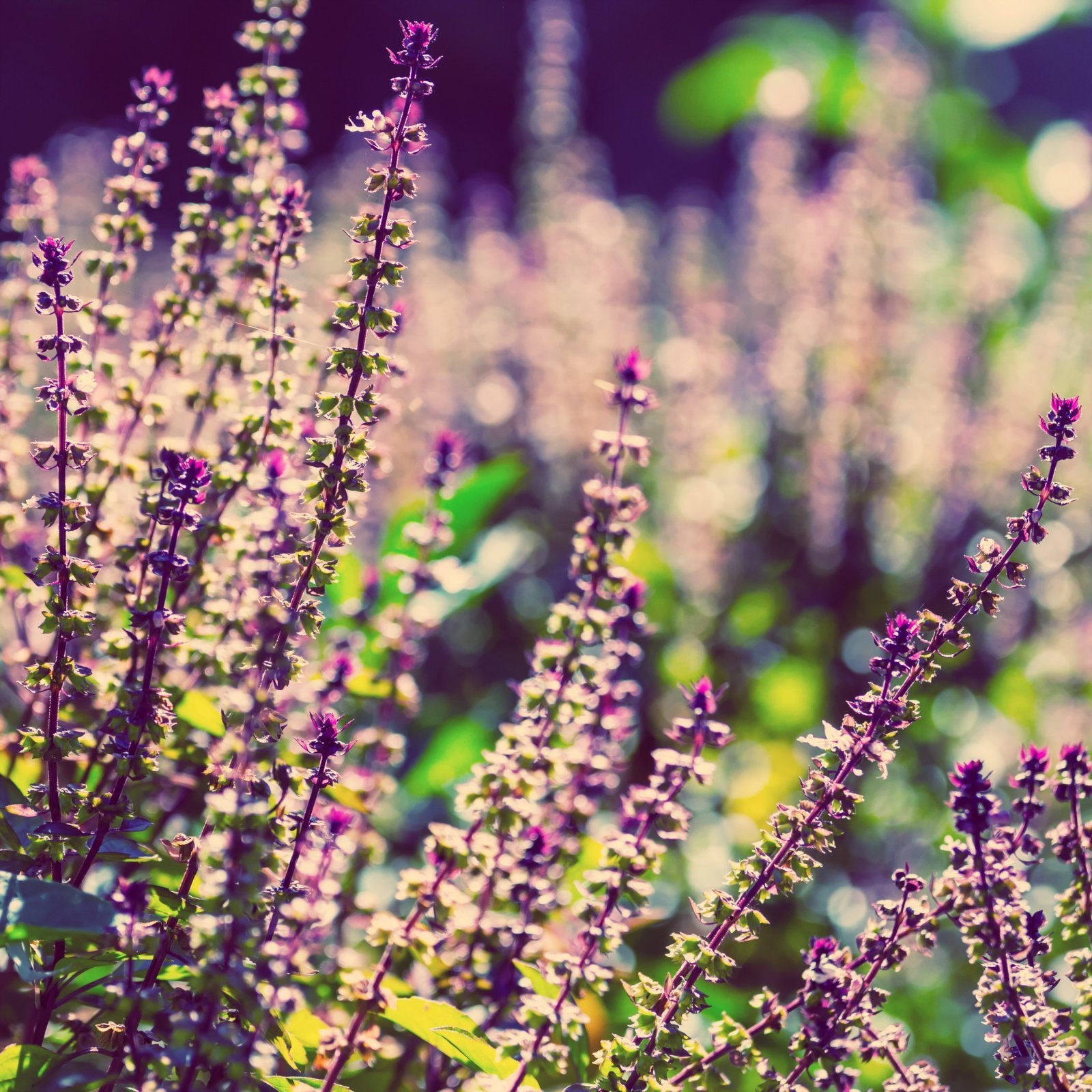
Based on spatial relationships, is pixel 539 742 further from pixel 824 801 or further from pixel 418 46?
pixel 418 46

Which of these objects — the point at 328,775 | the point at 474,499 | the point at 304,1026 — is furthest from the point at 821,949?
the point at 474,499

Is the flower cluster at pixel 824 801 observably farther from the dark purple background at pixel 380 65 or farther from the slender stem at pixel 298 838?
the dark purple background at pixel 380 65

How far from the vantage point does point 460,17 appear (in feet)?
34.1

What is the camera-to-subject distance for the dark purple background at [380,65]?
30.6 ft

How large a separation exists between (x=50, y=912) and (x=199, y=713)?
420 mm

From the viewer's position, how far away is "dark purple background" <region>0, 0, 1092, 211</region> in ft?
30.6

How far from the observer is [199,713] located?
50.2 inches

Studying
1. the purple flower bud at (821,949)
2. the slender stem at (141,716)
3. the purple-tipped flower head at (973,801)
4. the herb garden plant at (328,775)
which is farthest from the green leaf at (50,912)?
the purple-tipped flower head at (973,801)

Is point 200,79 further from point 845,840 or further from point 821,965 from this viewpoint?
point 821,965

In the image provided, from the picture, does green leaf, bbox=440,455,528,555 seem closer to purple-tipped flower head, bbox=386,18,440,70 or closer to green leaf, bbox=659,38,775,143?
purple-tipped flower head, bbox=386,18,440,70

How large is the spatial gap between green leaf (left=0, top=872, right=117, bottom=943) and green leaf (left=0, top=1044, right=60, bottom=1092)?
14 centimetres

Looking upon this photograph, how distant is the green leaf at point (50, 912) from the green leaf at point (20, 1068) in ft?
0.46

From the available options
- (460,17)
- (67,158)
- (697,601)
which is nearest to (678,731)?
(697,601)

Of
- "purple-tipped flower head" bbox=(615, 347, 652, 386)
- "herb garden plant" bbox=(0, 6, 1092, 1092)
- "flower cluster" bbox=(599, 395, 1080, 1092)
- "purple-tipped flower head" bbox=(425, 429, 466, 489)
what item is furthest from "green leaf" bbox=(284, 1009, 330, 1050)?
"purple-tipped flower head" bbox=(615, 347, 652, 386)
